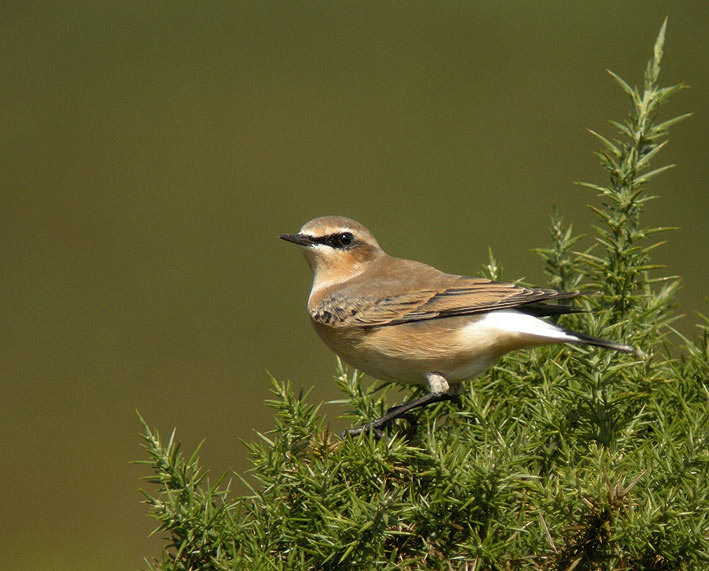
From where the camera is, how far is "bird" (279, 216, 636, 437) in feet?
9.44

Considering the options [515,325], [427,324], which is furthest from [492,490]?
[427,324]

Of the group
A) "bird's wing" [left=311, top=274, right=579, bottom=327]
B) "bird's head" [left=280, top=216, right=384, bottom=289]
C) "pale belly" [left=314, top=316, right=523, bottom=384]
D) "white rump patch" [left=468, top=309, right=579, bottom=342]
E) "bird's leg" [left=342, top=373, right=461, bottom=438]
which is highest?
"bird's head" [left=280, top=216, right=384, bottom=289]

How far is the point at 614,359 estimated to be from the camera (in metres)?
2.15

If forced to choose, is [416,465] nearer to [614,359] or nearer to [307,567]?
[307,567]

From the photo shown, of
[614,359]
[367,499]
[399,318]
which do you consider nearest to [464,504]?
[367,499]

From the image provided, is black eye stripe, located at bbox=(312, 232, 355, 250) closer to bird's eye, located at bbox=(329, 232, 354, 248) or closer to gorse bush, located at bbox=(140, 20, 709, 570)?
bird's eye, located at bbox=(329, 232, 354, 248)

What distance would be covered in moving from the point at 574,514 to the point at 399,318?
63.0 inches

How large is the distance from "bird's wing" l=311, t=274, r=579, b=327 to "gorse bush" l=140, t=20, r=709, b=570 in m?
0.82

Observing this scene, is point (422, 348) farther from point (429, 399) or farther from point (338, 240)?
point (338, 240)

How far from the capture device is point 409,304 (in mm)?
3312

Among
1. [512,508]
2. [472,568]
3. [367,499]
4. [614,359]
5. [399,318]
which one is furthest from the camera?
[399,318]

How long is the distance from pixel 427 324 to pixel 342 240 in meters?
0.78

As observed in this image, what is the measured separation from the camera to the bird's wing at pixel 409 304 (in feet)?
10.1

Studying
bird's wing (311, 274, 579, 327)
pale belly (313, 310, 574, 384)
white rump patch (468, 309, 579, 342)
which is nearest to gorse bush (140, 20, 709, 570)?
white rump patch (468, 309, 579, 342)
